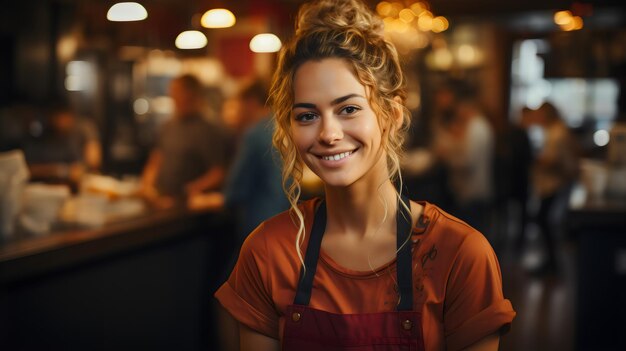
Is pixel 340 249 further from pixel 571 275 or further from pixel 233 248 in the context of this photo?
pixel 571 275

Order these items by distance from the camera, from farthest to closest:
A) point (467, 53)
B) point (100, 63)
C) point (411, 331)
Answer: point (467, 53) < point (100, 63) < point (411, 331)

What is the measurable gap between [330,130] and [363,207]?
0.73ft

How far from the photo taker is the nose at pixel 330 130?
4.73 feet

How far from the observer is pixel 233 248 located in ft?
18.8

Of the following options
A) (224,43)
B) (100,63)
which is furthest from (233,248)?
(224,43)

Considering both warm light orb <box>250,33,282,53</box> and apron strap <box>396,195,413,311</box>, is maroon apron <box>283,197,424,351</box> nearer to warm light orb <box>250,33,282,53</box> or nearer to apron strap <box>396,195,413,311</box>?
apron strap <box>396,195,413,311</box>

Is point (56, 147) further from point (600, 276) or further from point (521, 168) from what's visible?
point (521, 168)

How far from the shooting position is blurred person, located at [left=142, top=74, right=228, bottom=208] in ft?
19.3

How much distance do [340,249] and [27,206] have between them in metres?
2.90

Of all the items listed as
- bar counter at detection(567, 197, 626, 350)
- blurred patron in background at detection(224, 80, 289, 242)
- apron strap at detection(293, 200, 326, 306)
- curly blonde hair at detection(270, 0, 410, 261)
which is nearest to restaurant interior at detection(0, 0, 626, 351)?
bar counter at detection(567, 197, 626, 350)

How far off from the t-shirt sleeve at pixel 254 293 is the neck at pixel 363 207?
0.52 feet

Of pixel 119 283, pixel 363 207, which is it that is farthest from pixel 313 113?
pixel 119 283

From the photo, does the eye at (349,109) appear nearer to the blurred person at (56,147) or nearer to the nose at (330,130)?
the nose at (330,130)

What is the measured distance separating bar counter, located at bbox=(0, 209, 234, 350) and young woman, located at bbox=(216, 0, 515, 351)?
228 centimetres
